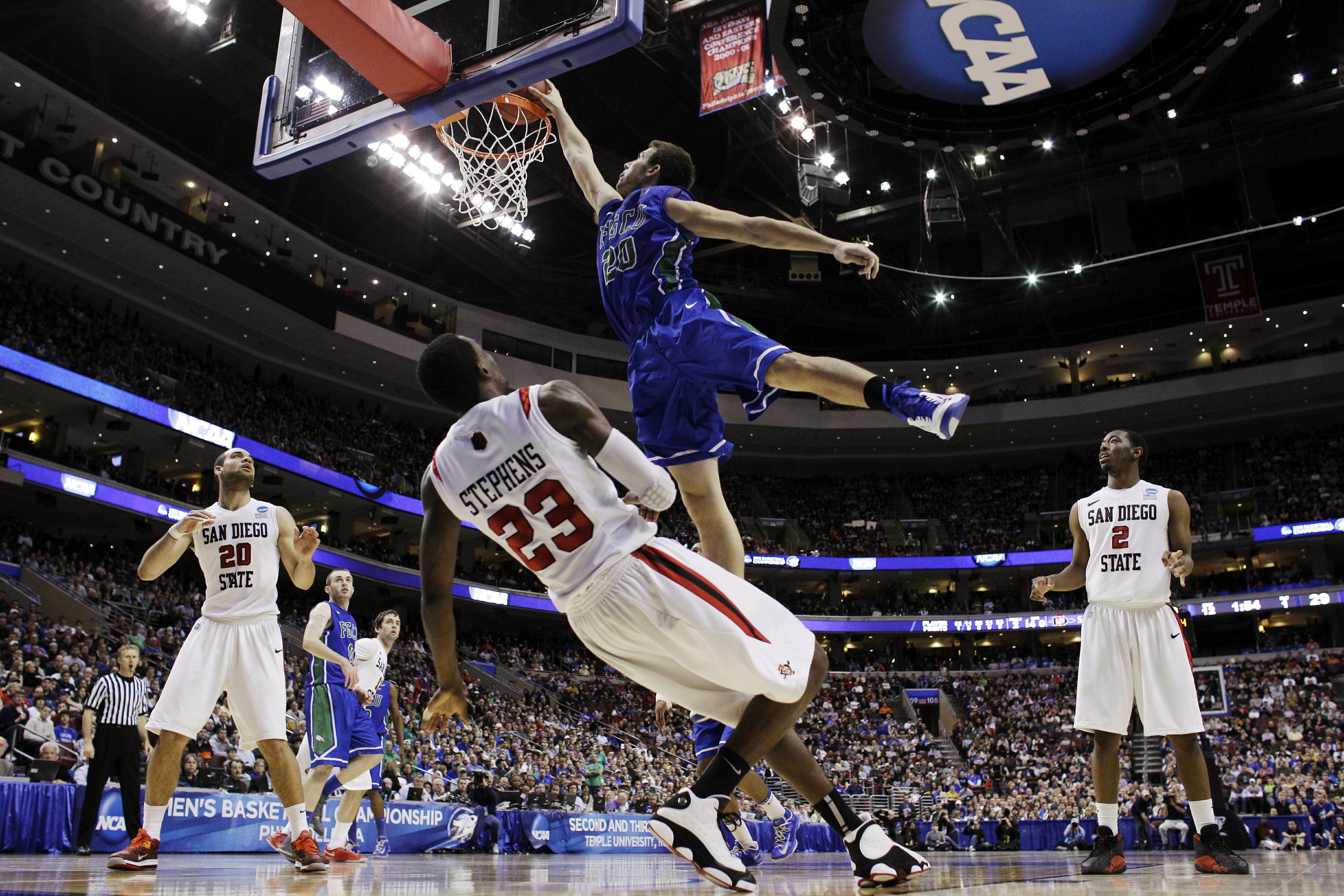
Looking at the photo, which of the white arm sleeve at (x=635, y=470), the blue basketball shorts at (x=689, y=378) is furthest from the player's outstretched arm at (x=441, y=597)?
the blue basketball shorts at (x=689, y=378)

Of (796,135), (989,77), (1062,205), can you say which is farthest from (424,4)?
(1062,205)

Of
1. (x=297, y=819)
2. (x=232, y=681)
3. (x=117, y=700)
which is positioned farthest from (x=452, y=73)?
(x=117, y=700)

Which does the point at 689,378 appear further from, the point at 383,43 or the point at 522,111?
the point at 522,111

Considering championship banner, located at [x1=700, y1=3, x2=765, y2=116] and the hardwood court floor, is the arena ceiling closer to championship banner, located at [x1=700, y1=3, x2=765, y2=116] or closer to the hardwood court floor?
championship banner, located at [x1=700, y1=3, x2=765, y2=116]

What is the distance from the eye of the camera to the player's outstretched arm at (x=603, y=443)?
8.80 ft

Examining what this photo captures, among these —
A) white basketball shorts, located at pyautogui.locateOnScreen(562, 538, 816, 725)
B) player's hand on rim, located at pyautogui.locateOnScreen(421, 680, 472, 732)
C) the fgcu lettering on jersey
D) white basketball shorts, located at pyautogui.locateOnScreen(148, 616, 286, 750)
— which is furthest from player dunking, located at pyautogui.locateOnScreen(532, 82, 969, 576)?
white basketball shorts, located at pyautogui.locateOnScreen(148, 616, 286, 750)

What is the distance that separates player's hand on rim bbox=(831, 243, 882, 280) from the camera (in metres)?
3.72

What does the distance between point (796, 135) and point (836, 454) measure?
21.0m

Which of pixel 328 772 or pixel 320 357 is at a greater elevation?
pixel 320 357

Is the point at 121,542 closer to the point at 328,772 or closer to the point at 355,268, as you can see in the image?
the point at 355,268

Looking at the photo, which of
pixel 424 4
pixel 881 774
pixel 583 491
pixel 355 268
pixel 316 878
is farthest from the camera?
pixel 355 268

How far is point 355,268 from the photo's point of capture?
99.4 ft

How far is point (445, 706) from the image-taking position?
2.98 metres

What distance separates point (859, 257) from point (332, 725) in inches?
217
